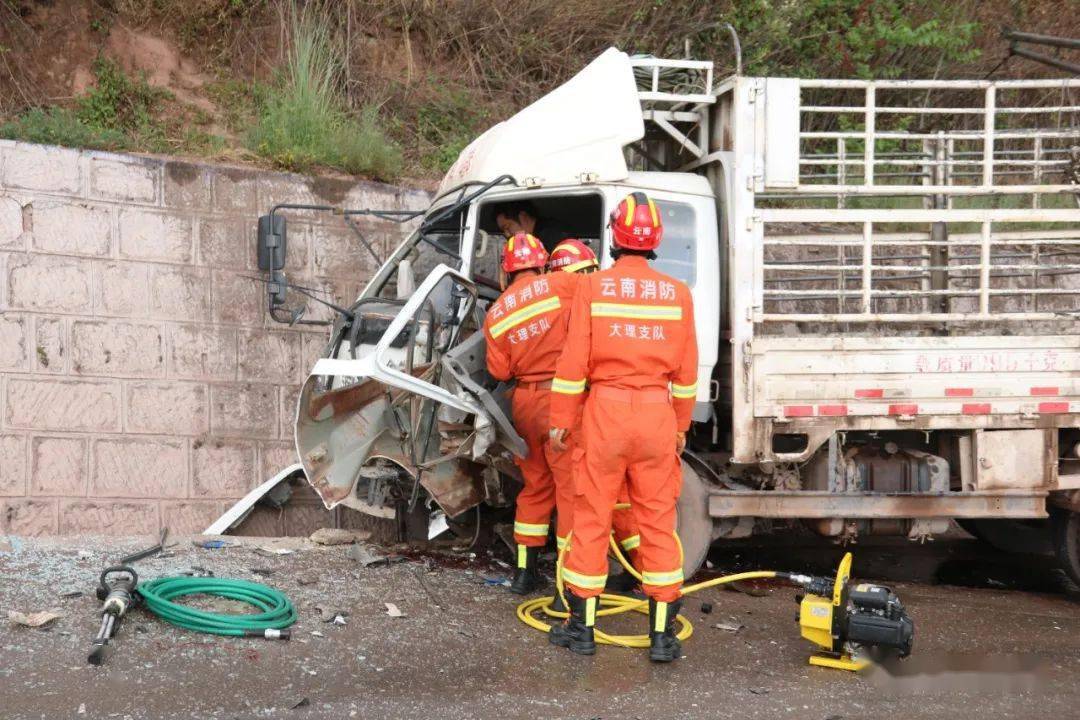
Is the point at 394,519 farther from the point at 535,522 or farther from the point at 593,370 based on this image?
the point at 593,370

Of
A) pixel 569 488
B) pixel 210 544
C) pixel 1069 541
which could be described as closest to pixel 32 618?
pixel 210 544

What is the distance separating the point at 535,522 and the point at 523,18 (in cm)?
702

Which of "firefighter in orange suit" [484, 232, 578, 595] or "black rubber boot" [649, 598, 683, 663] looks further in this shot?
"firefighter in orange suit" [484, 232, 578, 595]

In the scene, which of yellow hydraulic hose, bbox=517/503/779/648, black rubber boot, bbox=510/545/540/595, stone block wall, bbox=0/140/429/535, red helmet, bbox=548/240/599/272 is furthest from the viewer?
stone block wall, bbox=0/140/429/535

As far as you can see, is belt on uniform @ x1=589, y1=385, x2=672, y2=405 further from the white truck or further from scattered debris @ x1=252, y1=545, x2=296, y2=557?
scattered debris @ x1=252, y1=545, x2=296, y2=557

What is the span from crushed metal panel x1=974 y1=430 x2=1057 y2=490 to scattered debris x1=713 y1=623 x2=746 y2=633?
5.68 feet

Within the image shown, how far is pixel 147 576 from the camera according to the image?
5.82 metres

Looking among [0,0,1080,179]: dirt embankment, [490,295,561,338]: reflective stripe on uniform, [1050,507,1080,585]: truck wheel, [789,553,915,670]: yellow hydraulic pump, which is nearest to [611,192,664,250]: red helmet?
[490,295,561,338]: reflective stripe on uniform

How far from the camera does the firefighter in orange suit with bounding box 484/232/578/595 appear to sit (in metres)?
5.72

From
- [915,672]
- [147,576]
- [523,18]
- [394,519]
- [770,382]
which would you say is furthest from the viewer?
[523,18]

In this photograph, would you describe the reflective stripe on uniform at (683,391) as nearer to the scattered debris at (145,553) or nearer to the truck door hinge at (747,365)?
the truck door hinge at (747,365)

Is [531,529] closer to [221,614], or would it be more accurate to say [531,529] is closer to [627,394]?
[627,394]

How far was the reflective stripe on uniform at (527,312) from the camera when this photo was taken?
18.7 ft

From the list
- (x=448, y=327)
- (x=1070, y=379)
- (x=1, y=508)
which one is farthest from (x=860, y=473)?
(x=1, y=508)
